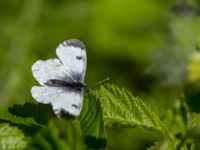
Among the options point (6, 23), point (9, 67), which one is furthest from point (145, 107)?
point (6, 23)

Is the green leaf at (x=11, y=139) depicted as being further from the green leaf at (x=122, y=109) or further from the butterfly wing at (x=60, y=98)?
the green leaf at (x=122, y=109)

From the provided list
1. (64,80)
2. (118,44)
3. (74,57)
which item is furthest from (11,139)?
(118,44)

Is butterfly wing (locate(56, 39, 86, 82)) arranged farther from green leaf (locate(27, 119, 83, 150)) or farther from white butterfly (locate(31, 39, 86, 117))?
green leaf (locate(27, 119, 83, 150))

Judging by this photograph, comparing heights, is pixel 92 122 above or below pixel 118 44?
below

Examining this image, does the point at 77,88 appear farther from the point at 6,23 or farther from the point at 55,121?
the point at 6,23

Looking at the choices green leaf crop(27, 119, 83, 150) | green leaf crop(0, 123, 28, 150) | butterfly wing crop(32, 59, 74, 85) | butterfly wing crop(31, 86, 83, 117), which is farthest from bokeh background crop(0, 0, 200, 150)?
green leaf crop(27, 119, 83, 150)

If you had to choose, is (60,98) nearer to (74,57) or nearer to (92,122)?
(92,122)

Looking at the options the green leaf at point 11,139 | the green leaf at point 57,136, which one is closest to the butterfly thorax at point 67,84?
the green leaf at point 11,139
